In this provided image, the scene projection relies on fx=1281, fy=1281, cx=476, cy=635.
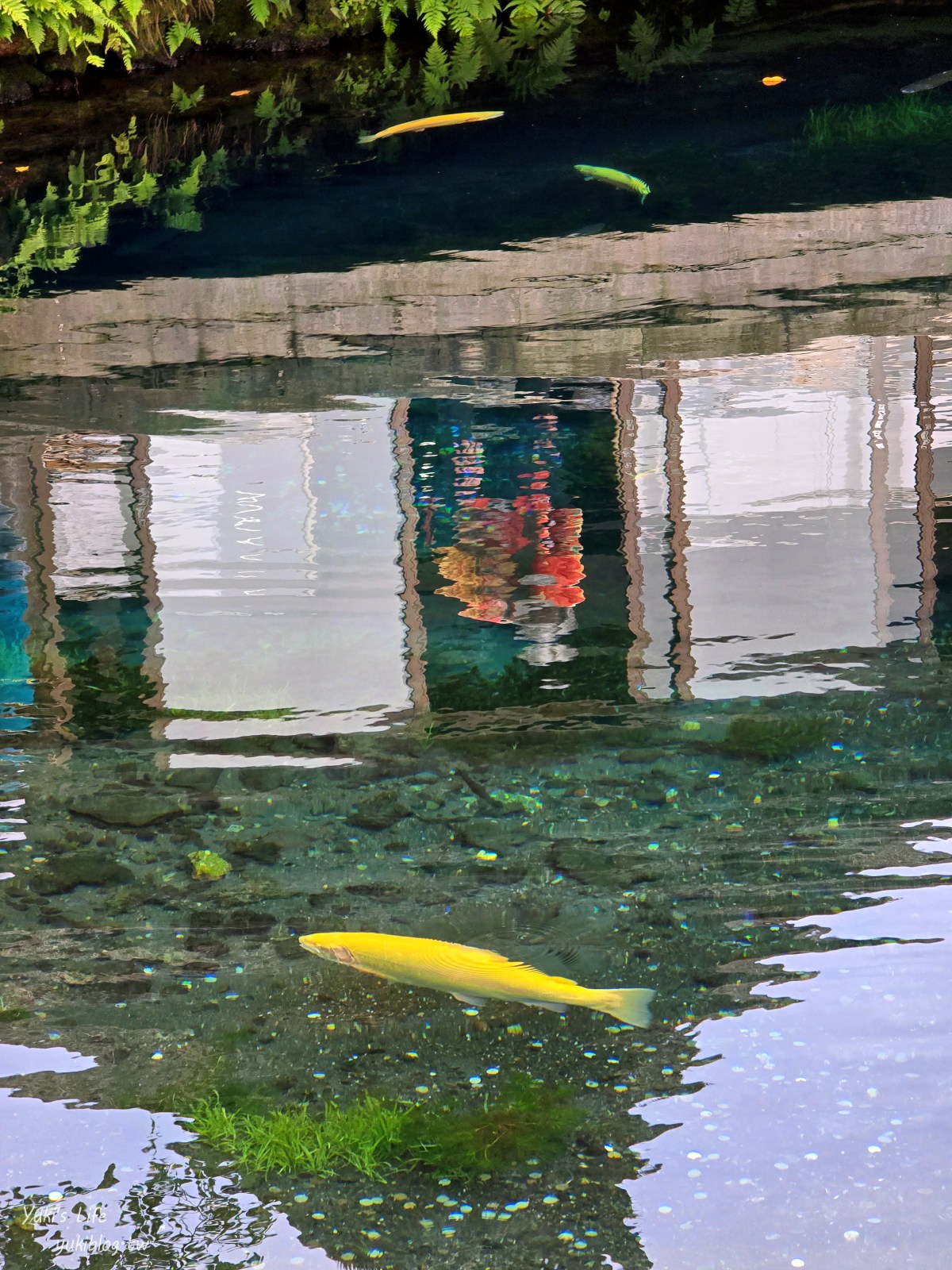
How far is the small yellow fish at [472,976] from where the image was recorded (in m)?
2.53

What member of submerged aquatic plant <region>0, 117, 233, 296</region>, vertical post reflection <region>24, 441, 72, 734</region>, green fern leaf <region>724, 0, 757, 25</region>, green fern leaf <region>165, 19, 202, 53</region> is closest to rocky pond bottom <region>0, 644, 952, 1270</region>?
vertical post reflection <region>24, 441, 72, 734</region>

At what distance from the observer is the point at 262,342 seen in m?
6.44

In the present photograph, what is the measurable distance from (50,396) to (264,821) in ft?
10.9

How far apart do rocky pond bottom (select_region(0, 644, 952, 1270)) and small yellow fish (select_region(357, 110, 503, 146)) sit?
6.54 m

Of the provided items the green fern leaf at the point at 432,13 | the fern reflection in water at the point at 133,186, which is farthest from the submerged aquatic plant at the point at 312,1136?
the green fern leaf at the point at 432,13

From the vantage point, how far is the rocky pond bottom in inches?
88.7

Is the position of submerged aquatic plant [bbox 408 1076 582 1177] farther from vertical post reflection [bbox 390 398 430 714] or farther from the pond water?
vertical post reflection [bbox 390 398 430 714]

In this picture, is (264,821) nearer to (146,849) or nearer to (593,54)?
(146,849)

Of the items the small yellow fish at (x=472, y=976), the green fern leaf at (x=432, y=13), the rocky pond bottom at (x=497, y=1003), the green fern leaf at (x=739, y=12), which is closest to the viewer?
the rocky pond bottom at (x=497, y=1003)

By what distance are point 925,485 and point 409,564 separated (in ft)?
6.84

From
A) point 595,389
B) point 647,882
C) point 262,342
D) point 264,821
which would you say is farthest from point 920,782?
point 262,342

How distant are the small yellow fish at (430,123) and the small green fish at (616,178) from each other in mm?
1539

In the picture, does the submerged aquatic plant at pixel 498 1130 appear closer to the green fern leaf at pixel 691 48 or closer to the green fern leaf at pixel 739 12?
the green fern leaf at pixel 691 48

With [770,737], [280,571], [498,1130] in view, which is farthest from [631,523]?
[498,1130]
